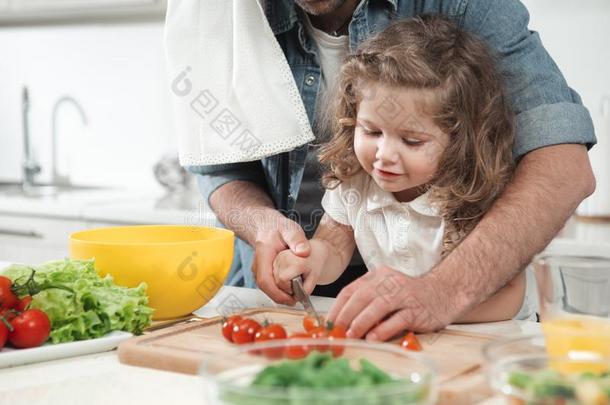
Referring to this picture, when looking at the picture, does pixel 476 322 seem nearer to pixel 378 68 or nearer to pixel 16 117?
pixel 378 68

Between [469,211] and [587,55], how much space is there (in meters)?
1.32

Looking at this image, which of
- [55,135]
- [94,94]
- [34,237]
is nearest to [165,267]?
[34,237]

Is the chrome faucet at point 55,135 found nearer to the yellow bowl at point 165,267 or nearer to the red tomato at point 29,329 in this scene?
the yellow bowl at point 165,267

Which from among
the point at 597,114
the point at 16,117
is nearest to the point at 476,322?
the point at 597,114

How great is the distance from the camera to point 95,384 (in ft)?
3.18

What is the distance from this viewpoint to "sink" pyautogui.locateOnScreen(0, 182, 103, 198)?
340 cm

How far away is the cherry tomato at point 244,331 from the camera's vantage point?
1.12 meters

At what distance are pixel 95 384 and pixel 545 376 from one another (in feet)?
1.71

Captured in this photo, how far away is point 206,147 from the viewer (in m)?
1.77

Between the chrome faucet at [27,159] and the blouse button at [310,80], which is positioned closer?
the blouse button at [310,80]

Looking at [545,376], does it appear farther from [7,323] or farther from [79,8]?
[79,8]

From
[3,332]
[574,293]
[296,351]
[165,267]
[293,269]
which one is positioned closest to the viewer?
[296,351]

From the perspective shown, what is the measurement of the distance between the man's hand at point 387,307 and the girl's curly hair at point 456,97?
0.37 metres

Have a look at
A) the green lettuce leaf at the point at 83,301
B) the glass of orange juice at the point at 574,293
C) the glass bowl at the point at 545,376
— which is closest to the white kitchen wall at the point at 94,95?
the green lettuce leaf at the point at 83,301
